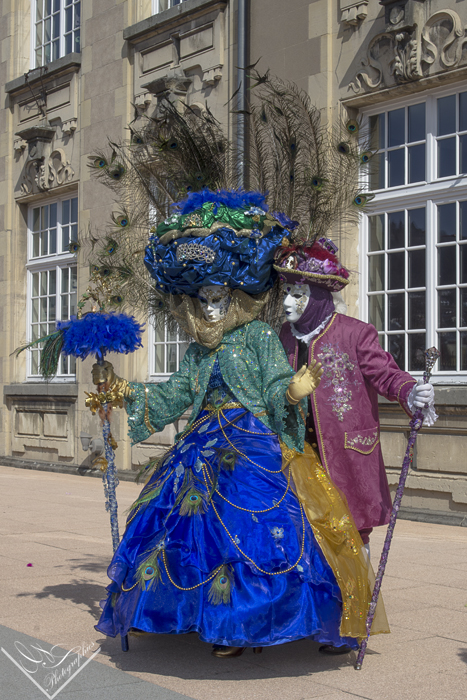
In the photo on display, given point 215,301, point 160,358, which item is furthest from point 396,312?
point 215,301

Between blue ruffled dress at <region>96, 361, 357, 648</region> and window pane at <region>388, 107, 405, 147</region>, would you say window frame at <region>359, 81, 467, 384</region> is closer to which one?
window pane at <region>388, 107, 405, 147</region>

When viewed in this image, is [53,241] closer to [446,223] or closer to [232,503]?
[446,223]

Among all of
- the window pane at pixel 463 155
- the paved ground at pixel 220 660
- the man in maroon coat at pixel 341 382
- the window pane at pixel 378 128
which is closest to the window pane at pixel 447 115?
the window pane at pixel 463 155

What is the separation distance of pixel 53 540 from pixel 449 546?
3.02m

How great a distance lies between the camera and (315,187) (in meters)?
4.71

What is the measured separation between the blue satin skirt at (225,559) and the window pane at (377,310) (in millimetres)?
4838

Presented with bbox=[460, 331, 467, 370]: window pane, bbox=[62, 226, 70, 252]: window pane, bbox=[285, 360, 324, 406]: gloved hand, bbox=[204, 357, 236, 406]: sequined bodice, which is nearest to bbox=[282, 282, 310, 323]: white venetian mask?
bbox=[204, 357, 236, 406]: sequined bodice

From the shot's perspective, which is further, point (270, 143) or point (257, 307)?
point (270, 143)

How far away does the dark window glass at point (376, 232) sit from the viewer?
27.8 feet

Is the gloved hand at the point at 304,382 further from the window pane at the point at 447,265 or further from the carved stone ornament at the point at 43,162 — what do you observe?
the carved stone ornament at the point at 43,162

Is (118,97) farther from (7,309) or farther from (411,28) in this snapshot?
(411,28)

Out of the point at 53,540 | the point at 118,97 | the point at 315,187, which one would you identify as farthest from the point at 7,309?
the point at 315,187

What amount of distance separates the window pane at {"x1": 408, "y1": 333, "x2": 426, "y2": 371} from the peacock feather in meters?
5.03

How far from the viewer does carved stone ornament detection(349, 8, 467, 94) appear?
295 inches
